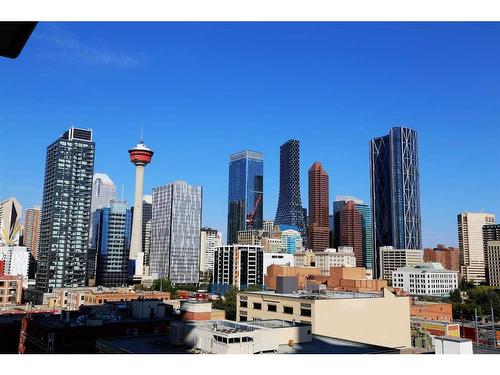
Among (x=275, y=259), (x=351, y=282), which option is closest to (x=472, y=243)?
(x=275, y=259)

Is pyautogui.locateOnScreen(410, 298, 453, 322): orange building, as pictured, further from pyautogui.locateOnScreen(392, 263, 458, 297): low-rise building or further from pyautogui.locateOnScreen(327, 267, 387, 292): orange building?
pyautogui.locateOnScreen(392, 263, 458, 297): low-rise building

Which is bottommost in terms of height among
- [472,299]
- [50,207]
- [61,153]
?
[472,299]

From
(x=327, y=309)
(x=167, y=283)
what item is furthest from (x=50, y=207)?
(x=327, y=309)

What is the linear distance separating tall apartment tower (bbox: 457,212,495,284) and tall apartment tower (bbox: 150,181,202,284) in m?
85.3

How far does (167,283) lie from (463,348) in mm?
87660

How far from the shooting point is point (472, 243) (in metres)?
159

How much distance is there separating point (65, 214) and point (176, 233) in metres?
55.0

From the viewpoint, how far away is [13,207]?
168m

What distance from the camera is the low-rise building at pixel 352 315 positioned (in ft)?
108

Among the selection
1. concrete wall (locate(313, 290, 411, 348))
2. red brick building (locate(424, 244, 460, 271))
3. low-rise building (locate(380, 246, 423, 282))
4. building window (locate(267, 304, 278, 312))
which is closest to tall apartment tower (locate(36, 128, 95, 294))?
building window (locate(267, 304, 278, 312))

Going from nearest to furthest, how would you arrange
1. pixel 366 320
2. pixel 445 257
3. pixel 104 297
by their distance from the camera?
1. pixel 366 320
2. pixel 104 297
3. pixel 445 257

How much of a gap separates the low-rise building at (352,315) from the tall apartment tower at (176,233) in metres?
116

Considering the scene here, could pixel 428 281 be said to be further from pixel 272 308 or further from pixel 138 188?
pixel 272 308

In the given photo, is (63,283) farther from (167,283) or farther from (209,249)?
(209,249)
